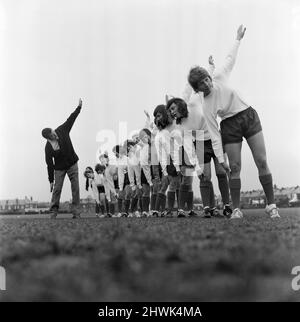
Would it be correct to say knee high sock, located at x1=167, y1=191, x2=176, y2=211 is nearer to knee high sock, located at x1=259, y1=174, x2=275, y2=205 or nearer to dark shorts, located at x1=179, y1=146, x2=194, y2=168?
dark shorts, located at x1=179, y1=146, x2=194, y2=168

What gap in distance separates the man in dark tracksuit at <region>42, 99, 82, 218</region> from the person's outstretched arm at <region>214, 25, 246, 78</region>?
3078 millimetres

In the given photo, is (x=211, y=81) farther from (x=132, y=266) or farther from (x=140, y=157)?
(x=140, y=157)

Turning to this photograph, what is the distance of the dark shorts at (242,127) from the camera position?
4113mm

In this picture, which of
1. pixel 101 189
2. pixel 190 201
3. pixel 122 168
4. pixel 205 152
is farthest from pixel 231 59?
pixel 101 189

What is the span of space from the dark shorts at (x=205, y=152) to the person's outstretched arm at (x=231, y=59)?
45.8 inches

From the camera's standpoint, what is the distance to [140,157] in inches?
356

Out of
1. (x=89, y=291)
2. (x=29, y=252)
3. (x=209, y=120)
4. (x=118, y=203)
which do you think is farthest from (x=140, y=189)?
(x=89, y=291)

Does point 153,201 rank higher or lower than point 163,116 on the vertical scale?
lower

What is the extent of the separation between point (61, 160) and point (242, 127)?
370 centimetres

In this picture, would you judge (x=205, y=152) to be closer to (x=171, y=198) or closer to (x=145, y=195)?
(x=171, y=198)

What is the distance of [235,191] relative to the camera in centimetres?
419
